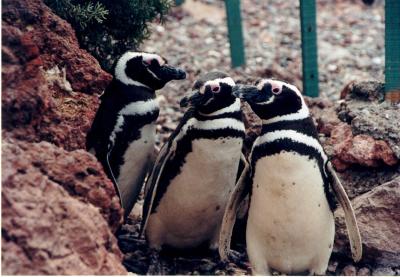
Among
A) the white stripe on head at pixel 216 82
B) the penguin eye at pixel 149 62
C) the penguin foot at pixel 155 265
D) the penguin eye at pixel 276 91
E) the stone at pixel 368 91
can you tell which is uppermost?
the penguin eye at pixel 149 62

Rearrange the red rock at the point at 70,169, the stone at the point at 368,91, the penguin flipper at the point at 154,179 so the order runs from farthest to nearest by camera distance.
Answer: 1. the stone at the point at 368,91
2. the penguin flipper at the point at 154,179
3. the red rock at the point at 70,169

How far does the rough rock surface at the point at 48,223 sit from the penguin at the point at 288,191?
2.62 ft

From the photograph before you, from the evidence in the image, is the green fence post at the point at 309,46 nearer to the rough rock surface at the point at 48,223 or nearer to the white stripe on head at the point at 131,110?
the white stripe on head at the point at 131,110

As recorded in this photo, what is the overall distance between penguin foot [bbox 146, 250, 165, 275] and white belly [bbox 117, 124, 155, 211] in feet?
1.22

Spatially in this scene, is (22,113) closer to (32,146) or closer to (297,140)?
(32,146)

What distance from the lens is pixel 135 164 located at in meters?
3.77

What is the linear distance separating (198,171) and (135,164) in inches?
18.7

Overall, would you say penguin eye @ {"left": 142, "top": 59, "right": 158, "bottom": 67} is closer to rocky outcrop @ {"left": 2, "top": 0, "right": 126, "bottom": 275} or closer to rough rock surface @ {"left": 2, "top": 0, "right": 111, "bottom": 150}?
rough rock surface @ {"left": 2, "top": 0, "right": 111, "bottom": 150}

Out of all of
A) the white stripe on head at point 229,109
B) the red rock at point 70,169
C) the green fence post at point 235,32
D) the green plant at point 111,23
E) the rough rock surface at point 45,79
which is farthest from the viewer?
the green fence post at point 235,32

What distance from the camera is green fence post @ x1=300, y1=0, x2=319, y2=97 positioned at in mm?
5219

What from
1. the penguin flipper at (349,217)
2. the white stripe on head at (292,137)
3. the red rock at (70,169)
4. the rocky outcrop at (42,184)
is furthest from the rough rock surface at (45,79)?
the penguin flipper at (349,217)

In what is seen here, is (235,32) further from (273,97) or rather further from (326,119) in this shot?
(273,97)

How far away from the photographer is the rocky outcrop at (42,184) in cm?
238

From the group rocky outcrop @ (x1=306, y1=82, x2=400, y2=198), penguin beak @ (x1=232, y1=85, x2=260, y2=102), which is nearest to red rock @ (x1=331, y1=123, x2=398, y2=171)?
rocky outcrop @ (x1=306, y1=82, x2=400, y2=198)
